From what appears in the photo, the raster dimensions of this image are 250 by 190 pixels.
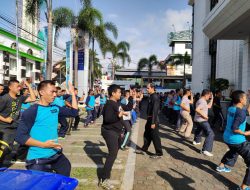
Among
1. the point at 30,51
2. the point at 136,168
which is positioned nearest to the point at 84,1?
the point at 30,51

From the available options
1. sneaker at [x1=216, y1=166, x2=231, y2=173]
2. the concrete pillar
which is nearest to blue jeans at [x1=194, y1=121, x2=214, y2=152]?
sneaker at [x1=216, y1=166, x2=231, y2=173]

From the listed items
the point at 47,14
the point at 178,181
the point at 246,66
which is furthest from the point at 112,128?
the point at 47,14

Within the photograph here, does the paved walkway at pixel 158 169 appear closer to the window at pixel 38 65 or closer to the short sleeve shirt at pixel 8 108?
the short sleeve shirt at pixel 8 108

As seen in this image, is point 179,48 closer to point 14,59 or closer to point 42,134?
point 14,59

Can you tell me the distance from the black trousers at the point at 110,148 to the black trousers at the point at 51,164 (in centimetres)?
150

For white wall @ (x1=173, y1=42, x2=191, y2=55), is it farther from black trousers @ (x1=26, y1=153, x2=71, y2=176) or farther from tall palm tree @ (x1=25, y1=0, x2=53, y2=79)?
black trousers @ (x1=26, y1=153, x2=71, y2=176)

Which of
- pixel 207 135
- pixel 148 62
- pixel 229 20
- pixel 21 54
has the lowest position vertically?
pixel 207 135

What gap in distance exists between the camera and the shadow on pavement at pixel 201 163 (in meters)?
5.61

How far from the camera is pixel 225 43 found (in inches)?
881

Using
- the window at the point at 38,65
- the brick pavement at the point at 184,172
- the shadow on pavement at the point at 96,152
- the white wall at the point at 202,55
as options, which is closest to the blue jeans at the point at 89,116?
the shadow on pavement at the point at 96,152

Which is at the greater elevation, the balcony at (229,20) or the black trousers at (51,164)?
the balcony at (229,20)

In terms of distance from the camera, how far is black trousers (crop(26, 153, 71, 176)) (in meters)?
3.47

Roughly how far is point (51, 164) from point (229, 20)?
1044 cm

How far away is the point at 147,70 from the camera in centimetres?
5441
